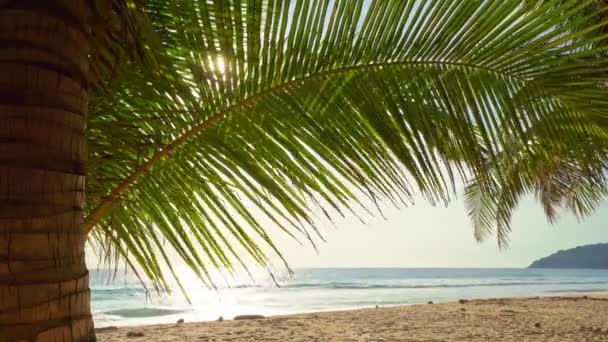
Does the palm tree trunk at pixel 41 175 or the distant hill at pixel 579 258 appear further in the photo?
the distant hill at pixel 579 258

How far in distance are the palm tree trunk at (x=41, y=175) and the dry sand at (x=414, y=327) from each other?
7.73 meters

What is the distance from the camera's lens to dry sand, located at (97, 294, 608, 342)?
8273mm

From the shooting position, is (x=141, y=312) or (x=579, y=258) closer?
(x=141, y=312)

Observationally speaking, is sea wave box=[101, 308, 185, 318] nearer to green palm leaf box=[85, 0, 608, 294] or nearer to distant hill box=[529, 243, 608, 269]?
green palm leaf box=[85, 0, 608, 294]

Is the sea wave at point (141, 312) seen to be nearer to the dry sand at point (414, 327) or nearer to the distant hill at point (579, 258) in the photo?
the dry sand at point (414, 327)

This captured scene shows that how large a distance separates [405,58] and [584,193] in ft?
25.9

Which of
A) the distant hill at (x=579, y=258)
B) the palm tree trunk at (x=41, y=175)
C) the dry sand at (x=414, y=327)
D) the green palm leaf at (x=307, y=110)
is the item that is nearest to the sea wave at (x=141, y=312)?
the dry sand at (x=414, y=327)

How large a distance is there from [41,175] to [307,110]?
743 millimetres

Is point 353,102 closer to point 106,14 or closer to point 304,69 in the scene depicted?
point 304,69

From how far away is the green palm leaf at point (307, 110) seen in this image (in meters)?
1.31

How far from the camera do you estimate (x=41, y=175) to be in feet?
2.54

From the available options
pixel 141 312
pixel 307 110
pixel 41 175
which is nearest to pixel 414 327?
pixel 307 110

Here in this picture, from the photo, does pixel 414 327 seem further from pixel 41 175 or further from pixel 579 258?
pixel 579 258

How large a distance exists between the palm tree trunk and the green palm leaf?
0.45 m
